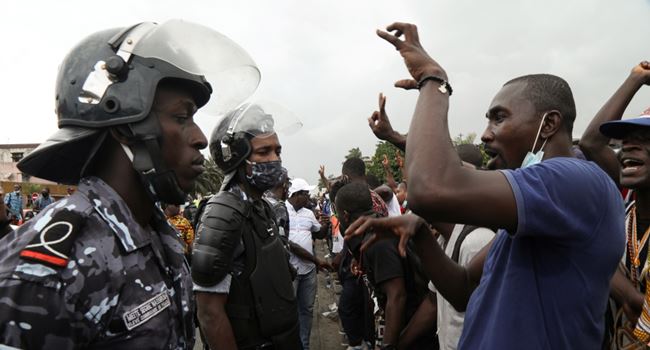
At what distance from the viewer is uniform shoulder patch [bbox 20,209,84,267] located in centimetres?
117

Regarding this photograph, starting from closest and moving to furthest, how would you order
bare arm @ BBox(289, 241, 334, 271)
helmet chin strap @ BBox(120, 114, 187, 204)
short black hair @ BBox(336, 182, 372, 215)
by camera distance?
helmet chin strap @ BBox(120, 114, 187, 204)
short black hair @ BBox(336, 182, 372, 215)
bare arm @ BBox(289, 241, 334, 271)

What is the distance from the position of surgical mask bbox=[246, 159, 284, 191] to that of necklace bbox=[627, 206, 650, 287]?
2344 millimetres

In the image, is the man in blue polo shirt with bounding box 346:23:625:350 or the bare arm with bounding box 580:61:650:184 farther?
the bare arm with bounding box 580:61:650:184

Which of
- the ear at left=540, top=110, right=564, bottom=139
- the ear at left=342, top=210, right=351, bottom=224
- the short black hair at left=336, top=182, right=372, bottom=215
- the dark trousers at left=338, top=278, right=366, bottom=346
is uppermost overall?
the ear at left=540, top=110, right=564, bottom=139

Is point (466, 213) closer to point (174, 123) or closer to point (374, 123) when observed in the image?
point (174, 123)

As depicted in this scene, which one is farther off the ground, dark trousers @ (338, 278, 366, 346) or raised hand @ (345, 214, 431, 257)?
raised hand @ (345, 214, 431, 257)

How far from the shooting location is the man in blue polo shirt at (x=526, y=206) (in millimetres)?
1349

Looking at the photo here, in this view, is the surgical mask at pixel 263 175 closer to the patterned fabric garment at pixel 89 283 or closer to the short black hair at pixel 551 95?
the patterned fabric garment at pixel 89 283

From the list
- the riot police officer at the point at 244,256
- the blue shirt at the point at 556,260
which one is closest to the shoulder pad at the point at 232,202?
the riot police officer at the point at 244,256

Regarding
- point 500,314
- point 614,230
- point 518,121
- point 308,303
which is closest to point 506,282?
point 500,314

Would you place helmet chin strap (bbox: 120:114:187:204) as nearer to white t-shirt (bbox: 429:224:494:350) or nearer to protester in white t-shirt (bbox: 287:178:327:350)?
white t-shirt (bbox: 429:224:494:350)

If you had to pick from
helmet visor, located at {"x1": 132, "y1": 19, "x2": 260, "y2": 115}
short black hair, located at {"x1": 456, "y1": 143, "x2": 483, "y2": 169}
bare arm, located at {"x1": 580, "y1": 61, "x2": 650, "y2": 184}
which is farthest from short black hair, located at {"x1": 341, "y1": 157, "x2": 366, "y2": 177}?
helmet visor, located at {"x1": 132, "y1": 19, "x2": 260, "y2": 115}

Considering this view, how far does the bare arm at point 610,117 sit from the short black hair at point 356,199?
181cm

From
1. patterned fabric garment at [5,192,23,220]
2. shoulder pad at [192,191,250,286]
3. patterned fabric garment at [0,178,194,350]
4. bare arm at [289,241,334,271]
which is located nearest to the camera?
patterned fabric garment at [0,178,194,350]
